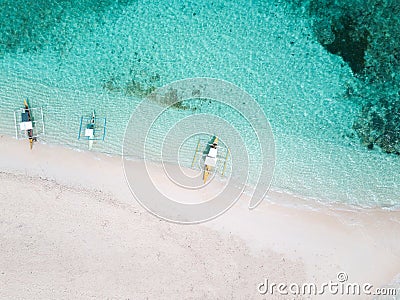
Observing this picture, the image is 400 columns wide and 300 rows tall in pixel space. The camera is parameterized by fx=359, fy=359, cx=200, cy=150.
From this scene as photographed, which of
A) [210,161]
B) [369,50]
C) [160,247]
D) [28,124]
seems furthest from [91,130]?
[369,50]

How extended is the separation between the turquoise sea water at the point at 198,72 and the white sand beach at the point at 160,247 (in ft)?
3.57

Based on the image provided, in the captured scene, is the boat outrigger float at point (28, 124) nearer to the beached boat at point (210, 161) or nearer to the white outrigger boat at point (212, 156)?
the white outrigger boat at point (212, 156)

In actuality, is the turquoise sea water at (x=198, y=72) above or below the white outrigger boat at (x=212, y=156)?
above

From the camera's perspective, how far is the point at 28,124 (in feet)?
32.3

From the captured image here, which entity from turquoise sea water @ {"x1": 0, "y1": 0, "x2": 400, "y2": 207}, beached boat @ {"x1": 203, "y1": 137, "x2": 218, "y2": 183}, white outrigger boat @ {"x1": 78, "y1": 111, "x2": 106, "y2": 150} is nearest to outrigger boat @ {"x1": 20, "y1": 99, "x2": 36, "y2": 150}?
turquoise sea water @ {"x1": 0, "y1": 0, "x2": 400, "y2": 207}

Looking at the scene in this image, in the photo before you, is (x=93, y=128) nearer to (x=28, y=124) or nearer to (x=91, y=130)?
(x=91, y=130)

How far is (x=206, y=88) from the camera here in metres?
10.2

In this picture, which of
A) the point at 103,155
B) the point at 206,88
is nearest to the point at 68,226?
the point at 103,155

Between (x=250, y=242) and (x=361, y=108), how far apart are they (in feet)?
15.8

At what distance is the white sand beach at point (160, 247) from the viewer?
30.5 ft

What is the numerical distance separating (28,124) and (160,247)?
493cm

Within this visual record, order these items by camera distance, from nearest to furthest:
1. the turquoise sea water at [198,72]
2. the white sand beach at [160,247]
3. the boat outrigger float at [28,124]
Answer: the white sand beach at [160,247] < the boat outrigger float at [28,124] < the turquoise sea water at [198,72]

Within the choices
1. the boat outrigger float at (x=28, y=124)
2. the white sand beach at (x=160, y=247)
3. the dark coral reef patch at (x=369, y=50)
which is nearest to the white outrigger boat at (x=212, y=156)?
the white sand beach at (x=160, y=247)

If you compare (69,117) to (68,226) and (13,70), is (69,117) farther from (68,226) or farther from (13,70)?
(68,226)
